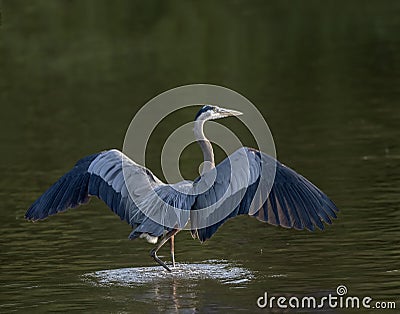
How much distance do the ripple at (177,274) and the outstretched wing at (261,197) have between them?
0.56 metres

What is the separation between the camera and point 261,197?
994cm

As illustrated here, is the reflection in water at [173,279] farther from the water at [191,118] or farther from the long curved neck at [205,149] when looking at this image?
the long curved neck at [205,149]

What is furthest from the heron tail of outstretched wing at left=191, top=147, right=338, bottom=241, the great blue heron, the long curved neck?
outstretched wing at left=191, top=147, right=338, bottom=241

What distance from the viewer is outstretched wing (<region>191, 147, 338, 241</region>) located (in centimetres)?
984

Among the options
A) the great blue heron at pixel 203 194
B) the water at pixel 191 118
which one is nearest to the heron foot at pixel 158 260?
the great blue heron at pixel 203 194

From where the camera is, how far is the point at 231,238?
39.5 feet

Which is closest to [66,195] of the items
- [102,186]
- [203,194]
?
[102,186]

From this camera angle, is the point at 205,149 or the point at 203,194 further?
the point at 205,149

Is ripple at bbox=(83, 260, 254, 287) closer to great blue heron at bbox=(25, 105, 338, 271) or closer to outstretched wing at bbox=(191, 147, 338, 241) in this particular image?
great blue heron at bbox=(25, 105, 338, 271)

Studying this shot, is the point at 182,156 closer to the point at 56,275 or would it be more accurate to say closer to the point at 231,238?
the point at 231,238

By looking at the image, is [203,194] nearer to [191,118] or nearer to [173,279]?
[173,279]

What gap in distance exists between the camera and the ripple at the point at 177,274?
10430 millimetres

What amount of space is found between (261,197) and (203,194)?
53cm

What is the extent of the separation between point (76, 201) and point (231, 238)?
5.74 ft
